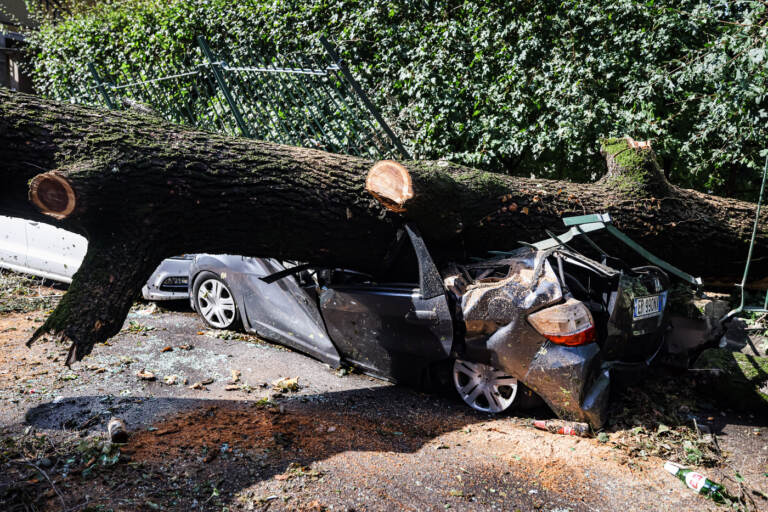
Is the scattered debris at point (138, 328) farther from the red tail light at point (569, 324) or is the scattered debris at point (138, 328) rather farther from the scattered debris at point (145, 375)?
the red tail light at point (569, 324)

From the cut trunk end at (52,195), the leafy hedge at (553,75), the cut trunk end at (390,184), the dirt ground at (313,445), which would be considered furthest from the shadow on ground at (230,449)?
the leafy hedge at (553,75)

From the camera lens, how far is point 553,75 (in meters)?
7.21

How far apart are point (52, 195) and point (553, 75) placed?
6.26m

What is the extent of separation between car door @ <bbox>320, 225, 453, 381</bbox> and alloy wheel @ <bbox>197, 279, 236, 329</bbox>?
1.45m

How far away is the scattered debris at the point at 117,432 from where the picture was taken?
3172mm

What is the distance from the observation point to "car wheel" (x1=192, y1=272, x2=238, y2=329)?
5.65m

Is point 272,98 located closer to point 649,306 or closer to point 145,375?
point 145,375

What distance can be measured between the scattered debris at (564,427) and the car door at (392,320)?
2.73 feet

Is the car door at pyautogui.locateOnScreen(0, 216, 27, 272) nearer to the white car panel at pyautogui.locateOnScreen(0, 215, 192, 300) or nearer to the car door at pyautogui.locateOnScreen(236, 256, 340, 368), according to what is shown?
the white car panel at pyautogui.locateOnScreen(0, 215, 192, 300)

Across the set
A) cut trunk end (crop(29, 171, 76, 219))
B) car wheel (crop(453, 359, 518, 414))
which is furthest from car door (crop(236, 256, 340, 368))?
cut trunk end (crop(29, 171, 76, 219))

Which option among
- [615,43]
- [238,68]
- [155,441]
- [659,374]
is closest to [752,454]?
[659,374]

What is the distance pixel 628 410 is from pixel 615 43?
4.99 m

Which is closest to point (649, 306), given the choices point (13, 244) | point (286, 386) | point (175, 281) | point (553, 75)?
point (286, 386)

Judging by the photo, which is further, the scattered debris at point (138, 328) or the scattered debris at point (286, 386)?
the scattered debris at point (138, 328)
